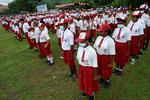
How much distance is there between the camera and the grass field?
840 cm

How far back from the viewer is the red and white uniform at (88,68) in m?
6.98

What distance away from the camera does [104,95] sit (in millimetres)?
8227

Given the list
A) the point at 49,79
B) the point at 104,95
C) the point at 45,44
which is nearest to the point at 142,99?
the point at 104,95

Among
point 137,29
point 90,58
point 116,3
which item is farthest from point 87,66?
point 116,3

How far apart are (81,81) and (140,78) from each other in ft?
9.52

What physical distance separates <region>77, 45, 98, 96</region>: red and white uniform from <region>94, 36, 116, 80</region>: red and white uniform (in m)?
0.90

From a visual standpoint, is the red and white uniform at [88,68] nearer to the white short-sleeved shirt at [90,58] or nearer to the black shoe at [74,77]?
the white short-sleeved shirt at [90,58]

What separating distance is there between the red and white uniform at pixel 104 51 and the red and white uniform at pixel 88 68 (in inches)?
35.3

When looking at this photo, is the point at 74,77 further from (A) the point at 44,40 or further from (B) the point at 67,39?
(A) the point at 44,40


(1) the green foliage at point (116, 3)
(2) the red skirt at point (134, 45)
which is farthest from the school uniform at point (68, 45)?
(1) the green foliage at point (116, 3)

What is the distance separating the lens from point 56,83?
9828 mm

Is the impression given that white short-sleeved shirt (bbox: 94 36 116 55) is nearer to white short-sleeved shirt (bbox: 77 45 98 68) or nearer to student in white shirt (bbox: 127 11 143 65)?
white short-sleeved shirt (bbox: 77 45 98 68)

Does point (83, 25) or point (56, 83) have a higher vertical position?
point (83, 25)

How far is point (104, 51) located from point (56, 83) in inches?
106
